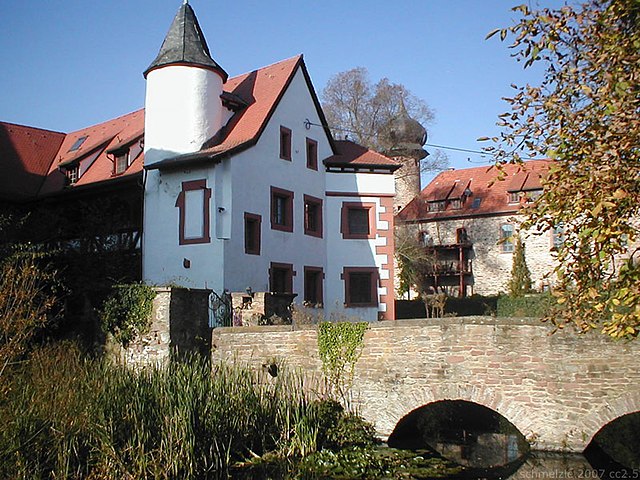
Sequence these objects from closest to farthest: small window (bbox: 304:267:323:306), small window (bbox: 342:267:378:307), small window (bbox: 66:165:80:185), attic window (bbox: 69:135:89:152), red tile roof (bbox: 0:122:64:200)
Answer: small window (bbox: 304:267:323:306) < small window (bbox: 342:267:378:307) < small window (bbox: 66:165:80:185) < red tile roof (bbox: 0:122:64:200) < attic window (bbox: 69:135:89:152)

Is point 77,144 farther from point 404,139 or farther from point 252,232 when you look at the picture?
point 404,139

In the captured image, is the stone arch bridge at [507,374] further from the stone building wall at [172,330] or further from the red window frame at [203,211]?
the red window frame at [203,211]

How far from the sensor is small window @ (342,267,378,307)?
2302 cm

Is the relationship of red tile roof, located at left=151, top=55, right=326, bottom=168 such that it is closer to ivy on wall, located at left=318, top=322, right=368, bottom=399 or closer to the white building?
the white building

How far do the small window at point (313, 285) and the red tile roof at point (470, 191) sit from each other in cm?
1591

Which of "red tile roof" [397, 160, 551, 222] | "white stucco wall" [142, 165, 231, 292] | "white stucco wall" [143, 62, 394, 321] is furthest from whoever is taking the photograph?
"red tile roof" [397, 160, 551, 222]

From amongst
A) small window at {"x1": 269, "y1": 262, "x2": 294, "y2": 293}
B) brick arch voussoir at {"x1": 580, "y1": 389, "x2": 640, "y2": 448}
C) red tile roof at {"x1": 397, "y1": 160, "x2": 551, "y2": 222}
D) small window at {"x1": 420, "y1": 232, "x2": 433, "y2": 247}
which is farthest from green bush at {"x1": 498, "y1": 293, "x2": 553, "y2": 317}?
brick arch voussoir at {"x1": 580, "y1": 389, "x2": 640, "y2": 448}

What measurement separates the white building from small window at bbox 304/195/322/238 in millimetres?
37

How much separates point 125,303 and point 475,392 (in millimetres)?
8048

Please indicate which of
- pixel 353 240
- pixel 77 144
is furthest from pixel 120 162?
pixel 353 240

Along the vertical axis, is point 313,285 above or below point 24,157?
below

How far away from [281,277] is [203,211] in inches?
135

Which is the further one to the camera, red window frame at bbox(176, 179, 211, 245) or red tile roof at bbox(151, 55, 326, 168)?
red tile roof at bbox(151, 55, 326, 168)

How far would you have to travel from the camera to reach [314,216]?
2284 centimetres
